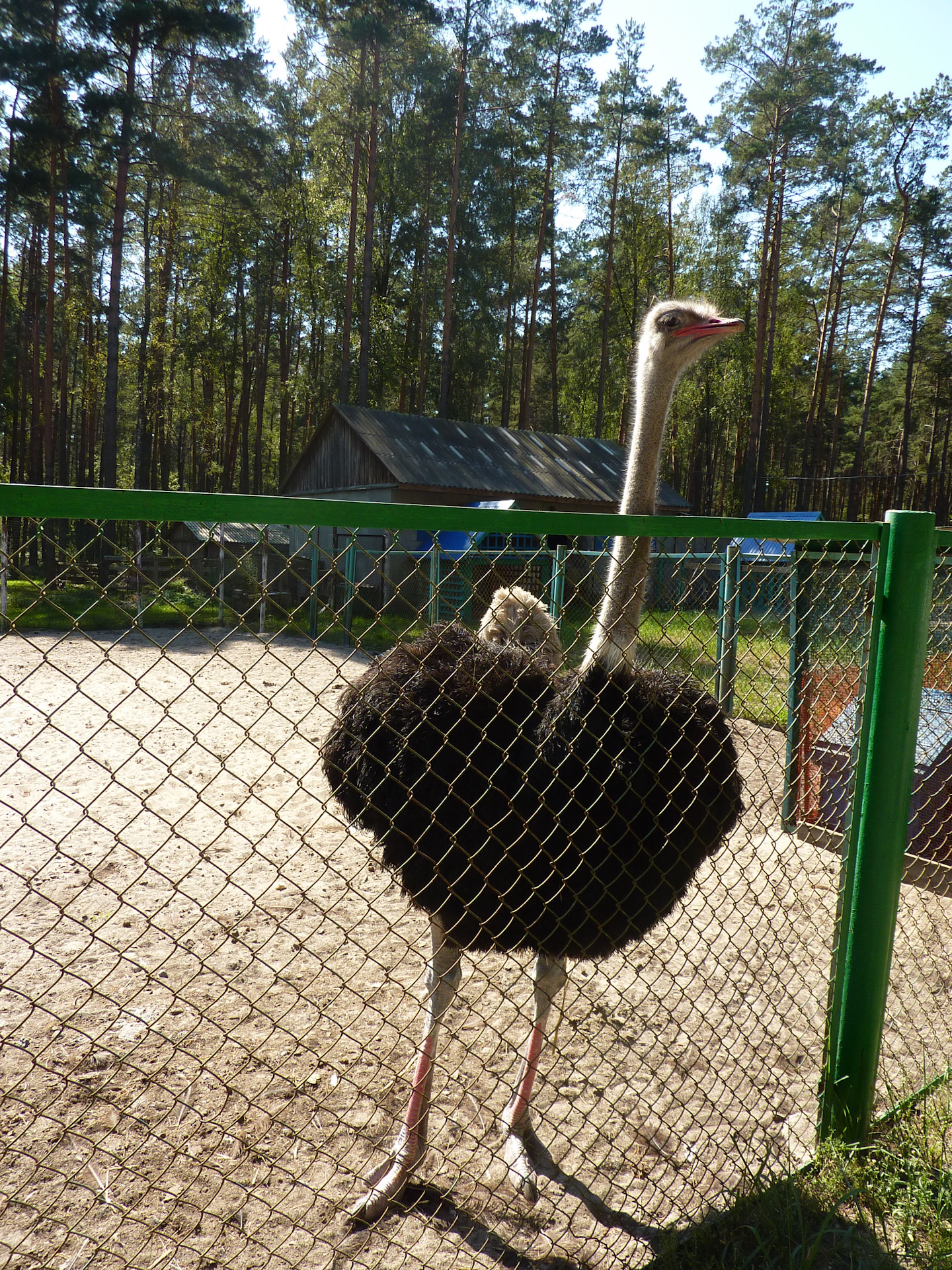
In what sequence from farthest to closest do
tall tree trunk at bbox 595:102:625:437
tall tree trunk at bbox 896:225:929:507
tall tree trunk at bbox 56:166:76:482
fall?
tall tree trunk at bbox 896:225:929:507
tall tree trunk at bbox 595:102:625:437
tall tree trunk at bbox 56:166:76:482

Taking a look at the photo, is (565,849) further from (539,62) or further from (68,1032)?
(539,62)

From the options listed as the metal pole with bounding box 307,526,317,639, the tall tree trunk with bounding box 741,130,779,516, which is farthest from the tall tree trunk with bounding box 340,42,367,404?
the metal pole with bounding box 307,526,317,639

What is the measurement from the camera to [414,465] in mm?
19375

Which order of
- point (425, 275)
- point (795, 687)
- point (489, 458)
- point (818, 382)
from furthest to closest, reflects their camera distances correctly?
point (818, 382) < point (425, 275) < point (489, 458) < point (795, 687)

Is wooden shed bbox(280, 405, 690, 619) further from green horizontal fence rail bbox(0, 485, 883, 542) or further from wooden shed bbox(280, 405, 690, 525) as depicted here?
green horizontal fence rail bbox(0, 485, 883, 542)

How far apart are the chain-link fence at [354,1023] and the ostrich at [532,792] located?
2.7 inches

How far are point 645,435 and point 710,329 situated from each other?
1.65 feet

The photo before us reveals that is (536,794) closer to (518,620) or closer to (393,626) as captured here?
(518,620)

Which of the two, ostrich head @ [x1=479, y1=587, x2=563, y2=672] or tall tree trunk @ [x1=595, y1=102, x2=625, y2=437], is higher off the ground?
tall tree trunk @ [x1=595, y1=102, x2=625, y2=437]

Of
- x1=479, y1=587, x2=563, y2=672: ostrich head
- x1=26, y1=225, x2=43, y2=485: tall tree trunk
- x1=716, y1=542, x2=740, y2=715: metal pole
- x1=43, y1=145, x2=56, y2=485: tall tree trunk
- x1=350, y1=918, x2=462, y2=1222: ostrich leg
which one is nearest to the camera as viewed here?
x1=350, y1=918, x2=462, y2=1222: ostrich leg

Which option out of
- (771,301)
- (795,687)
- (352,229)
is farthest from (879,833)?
(771,301)

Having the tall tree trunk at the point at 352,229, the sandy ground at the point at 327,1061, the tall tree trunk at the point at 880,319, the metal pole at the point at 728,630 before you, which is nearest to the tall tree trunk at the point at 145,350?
A: the tall tree trunk at the point at 352,229

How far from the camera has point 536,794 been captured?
208cm

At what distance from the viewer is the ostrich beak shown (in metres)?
2.90
